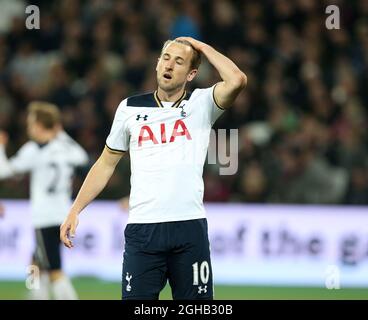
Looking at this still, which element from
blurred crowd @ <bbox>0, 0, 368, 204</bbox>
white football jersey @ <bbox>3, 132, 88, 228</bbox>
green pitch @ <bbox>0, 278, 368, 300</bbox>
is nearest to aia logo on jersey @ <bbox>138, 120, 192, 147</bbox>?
white football jersey @ <bbox>3, 132, 88, 228</bbox>

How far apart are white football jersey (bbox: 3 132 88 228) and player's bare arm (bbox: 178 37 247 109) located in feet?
13.2

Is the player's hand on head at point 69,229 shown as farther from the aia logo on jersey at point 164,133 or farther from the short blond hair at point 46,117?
the short blond hair at point 46,117

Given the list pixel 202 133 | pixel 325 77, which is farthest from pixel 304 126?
pixel 202 133

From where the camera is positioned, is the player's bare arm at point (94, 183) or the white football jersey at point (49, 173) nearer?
the player's bare arm at point (94, 183)

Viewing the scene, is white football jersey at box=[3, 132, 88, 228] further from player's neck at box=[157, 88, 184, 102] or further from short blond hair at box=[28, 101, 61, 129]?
player's neck at box=[157, 88, 184, 102]

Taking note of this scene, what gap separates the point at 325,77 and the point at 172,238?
882 centimetres

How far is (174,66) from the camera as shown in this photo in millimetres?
6359

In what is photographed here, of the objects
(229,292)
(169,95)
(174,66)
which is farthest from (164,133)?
(229,292)

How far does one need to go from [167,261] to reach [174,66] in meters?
1.17

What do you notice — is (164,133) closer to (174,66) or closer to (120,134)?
(120,134)

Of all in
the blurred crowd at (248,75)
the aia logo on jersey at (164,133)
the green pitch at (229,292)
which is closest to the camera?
the aia logo on jersey at (164,133)

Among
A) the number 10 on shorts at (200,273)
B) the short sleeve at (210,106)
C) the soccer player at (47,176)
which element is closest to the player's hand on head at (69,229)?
the number 10 on shorts at (200,273)

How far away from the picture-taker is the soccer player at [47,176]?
9.95 meters
